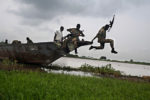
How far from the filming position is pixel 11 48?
16016mm

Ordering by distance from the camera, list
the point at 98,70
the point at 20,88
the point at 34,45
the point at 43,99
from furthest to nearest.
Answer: the point at 98,70 → the point at 34,45 → the point at 20,88 → the point at 43,99

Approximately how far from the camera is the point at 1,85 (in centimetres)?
588

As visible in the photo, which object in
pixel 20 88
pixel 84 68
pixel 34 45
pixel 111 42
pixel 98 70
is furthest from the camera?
pixel 84 68

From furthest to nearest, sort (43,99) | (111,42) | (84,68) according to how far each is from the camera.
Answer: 1. (84,68)
2. (111,42)
3. (43,99)

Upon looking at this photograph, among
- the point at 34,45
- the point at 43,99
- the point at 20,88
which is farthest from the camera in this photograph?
the point at 34,45

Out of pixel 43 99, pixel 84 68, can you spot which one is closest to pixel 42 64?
pixel 84 68

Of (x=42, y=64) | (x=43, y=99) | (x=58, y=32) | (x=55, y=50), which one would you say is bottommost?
(x=43, y=99)

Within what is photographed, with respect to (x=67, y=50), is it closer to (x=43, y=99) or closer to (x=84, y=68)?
(x=84, y=68)

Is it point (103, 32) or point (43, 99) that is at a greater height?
point (103, 32)

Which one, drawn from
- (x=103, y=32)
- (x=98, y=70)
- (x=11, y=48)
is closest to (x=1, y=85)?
(x=103, y=32)

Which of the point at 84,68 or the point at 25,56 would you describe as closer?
the point at 25,56

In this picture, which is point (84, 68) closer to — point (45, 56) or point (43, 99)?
point (45, 56)

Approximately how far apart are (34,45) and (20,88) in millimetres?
10004

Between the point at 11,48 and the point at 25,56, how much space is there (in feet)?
5.05
